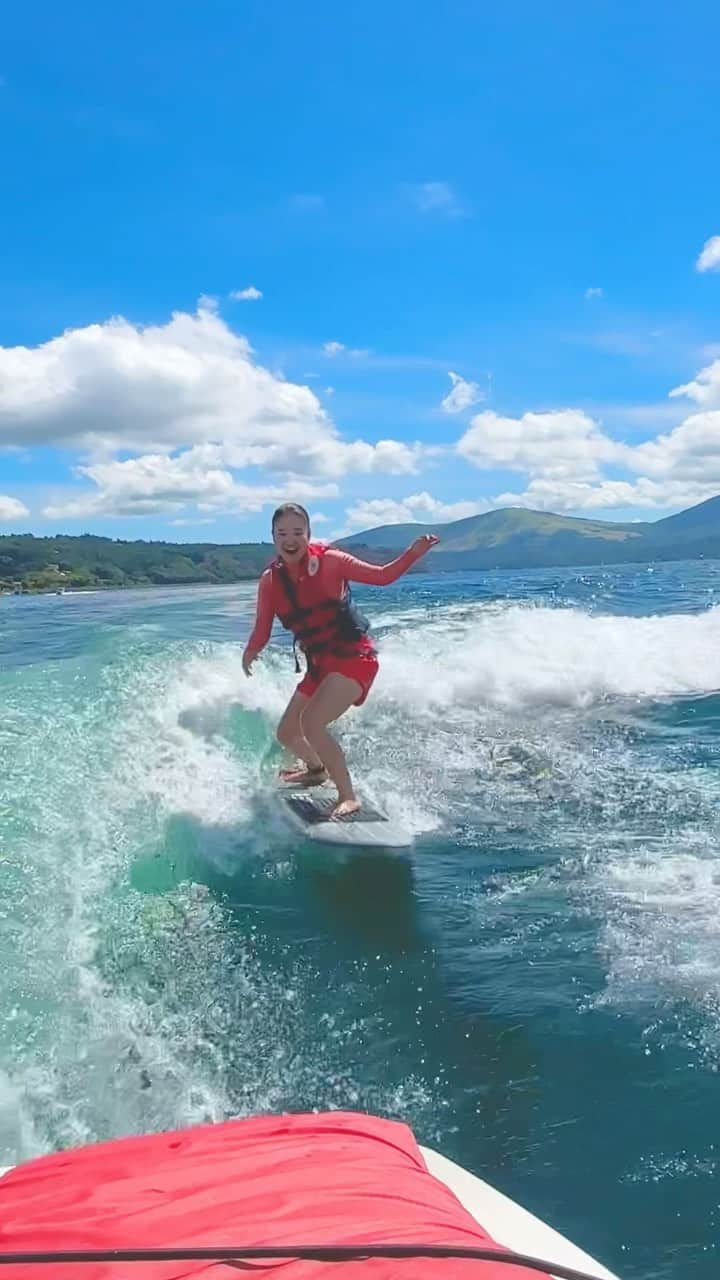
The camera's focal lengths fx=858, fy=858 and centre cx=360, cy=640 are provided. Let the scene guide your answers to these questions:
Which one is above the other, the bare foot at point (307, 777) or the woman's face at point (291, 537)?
the woman's face at point (291, 537)

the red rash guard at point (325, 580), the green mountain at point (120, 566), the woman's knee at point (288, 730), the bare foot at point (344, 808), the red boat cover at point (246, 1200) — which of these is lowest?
the bare foot at point (344, 808)

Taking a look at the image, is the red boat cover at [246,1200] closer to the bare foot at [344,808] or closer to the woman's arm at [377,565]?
the woman's arm at [377,565]

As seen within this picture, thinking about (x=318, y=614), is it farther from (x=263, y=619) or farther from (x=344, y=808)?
(x=344, y=808)

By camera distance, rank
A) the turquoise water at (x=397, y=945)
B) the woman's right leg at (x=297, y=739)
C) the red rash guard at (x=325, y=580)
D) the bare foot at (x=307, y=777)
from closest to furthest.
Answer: the turquoise water at (x=397, y=945), the red rash guard at (x=325, y=580), the woman's right leg at (x=297, y=739), the bare foot at (x=307, y=777)

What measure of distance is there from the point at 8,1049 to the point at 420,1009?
2085mm

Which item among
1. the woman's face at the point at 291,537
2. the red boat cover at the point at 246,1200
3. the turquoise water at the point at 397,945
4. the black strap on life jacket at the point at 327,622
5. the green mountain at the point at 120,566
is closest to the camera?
the red boat cover at the point at 246,1200

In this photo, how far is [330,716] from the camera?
22.9 feet

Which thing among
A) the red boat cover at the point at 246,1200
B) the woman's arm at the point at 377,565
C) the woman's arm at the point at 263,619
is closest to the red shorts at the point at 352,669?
the woman's arm at the point at 263,619

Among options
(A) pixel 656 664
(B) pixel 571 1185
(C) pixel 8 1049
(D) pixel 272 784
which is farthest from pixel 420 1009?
(A) pixel 656 664

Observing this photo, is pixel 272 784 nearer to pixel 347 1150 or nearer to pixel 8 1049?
pixel 8 1049

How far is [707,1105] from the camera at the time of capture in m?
3.66

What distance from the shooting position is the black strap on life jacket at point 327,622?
6.95 m

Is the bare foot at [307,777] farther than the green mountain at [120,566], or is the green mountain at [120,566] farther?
the green mountain at [120,566]

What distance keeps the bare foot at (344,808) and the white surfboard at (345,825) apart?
0.11 ft
